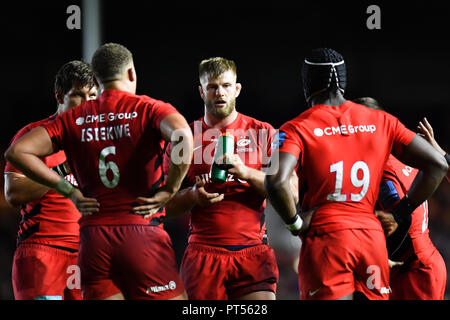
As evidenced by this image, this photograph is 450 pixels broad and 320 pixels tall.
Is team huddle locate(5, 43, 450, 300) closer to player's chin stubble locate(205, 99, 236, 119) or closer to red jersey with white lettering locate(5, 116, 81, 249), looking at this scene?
player's chin stubble locate(205, 99, 236, 119)

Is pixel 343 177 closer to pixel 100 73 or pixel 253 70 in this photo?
pixel 100 73

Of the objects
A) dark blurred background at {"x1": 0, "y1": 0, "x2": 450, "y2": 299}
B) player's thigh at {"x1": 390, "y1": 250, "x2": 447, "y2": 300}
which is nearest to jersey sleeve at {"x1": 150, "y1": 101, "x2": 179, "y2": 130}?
player's thigh at {"x1": 390, "y1": 250, "x2": 447, "y2": 300}

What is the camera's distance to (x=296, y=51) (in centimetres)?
1509

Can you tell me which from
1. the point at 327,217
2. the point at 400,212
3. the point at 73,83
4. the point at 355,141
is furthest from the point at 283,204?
the point at 73,83

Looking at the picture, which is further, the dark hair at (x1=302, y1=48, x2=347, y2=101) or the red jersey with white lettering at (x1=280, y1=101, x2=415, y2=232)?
the dark hair at (x1=302, y1=48, x2=347, y2=101)

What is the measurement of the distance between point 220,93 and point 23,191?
182 centimetres

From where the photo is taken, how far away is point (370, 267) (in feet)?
12.8

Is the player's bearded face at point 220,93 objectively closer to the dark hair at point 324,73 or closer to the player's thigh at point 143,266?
the dark hair at point 324,73

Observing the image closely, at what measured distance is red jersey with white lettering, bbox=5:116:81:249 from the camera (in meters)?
5.16

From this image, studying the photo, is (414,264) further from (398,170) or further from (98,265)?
(98,265)

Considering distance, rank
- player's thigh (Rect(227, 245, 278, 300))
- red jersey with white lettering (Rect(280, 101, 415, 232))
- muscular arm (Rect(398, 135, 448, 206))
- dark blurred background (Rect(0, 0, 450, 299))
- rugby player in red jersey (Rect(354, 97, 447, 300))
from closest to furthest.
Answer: red jersey with white lettering (Rect(280, 101, 415, 232)) → muscular arm (Rect(398, 135, 448, 206)) → player's thigh (Rect(227, 245, 278, 300)) → rugby player in red jersey (Rect(354, 97, 447, 300)) → dark blurred background (Rect(0, 0, 450, 299))

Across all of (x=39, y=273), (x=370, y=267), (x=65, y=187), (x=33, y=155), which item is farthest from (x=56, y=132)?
(x=370, y=267)

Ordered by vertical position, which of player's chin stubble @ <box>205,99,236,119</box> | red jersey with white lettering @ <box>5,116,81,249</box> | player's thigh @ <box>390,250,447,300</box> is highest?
player's chin stubble @ <box>205,99,236,119</box>

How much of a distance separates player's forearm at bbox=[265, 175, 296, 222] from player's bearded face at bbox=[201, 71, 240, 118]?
4.87 ft
